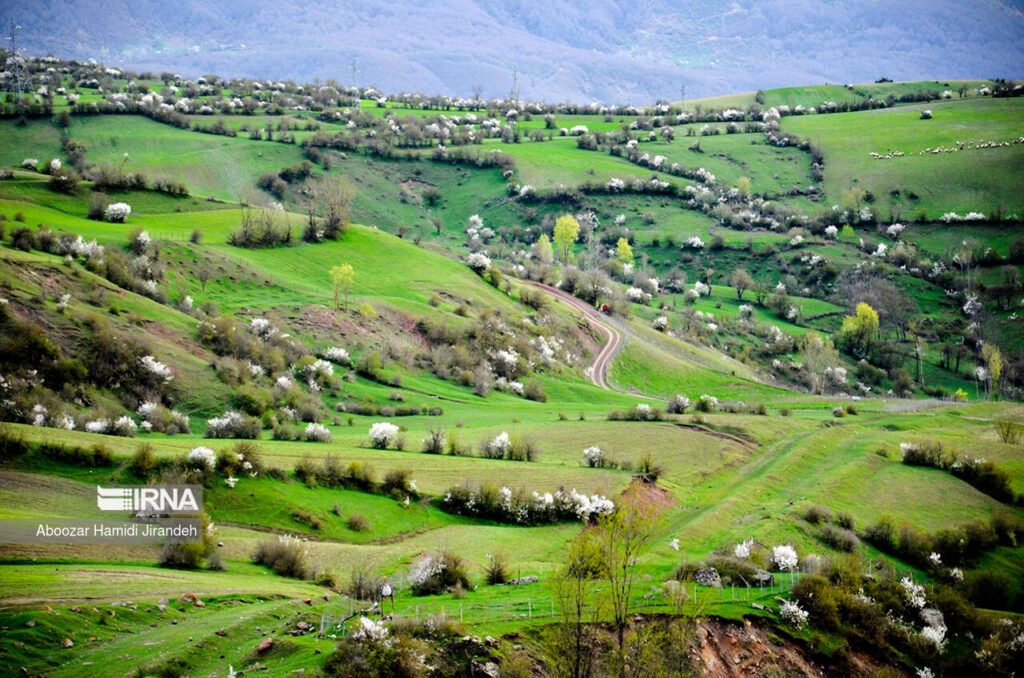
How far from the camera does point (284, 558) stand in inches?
1151

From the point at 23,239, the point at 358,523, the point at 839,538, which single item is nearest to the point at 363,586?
the point at 358,523

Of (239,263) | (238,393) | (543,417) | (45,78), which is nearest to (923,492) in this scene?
(543,417)

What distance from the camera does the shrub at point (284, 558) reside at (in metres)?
29.1

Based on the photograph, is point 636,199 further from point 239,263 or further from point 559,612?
point 559,612

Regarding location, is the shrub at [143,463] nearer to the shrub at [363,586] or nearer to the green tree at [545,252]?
the shrub at [363,586]

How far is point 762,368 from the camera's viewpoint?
118 meters

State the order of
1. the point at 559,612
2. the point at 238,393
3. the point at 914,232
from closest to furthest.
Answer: the point at 559,612 → the point at 238,393 → the point at 914,232

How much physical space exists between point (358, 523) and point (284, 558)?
6.51m

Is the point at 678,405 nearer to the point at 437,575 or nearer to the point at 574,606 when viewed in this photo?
the point at 437,575

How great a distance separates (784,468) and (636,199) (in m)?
132

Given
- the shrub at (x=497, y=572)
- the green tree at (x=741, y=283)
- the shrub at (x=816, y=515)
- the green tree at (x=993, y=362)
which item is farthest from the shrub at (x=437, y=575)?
the green tree at (x=741, y=283)

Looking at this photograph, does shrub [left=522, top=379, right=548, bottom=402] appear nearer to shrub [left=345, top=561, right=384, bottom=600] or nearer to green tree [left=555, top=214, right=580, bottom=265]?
shrub [left=345, top=561, right=384, bottom=600]

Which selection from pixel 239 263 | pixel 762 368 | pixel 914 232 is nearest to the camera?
pixel 239 263

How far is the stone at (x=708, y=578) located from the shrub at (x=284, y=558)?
1544 cm
